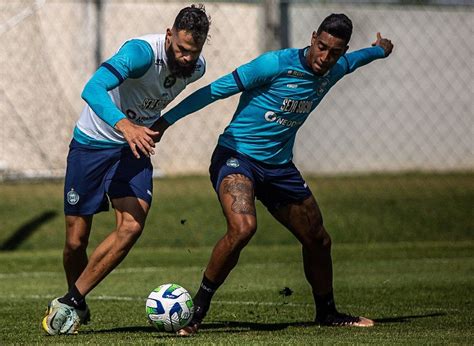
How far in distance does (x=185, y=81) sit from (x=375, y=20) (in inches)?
486

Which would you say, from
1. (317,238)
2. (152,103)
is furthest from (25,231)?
(317,238)

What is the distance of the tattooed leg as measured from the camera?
812 cm

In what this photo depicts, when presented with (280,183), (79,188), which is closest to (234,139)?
(280,183)

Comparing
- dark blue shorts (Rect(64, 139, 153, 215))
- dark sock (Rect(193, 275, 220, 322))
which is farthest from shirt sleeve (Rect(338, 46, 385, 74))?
dark sock (Rect(193, 275, 220, 322))

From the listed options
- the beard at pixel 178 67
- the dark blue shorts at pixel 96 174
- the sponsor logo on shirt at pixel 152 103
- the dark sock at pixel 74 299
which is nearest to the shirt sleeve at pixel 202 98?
the beard at pixel 178 67

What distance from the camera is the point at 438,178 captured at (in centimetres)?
1962

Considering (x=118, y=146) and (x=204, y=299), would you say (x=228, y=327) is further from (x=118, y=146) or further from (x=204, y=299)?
(x=118, y=146)

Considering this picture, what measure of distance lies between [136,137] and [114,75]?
59cm

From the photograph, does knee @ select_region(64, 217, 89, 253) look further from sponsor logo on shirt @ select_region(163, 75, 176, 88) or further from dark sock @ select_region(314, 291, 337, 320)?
dark sock @ select_region(314, 291, 337, 320)

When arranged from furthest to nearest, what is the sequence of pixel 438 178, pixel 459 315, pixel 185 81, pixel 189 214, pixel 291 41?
pixel 438 178 < pixel 291 41 < pixel 189 214 < pixel 459 315 < pixel 185 81

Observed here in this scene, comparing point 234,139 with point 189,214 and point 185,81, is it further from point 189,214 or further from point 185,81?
point 189,214

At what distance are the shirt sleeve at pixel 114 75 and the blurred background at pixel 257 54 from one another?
25.3 ft

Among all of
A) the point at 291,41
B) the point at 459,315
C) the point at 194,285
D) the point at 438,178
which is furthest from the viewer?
the point at 438,178

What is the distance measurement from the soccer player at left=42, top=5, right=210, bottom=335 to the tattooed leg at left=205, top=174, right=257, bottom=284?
595mm
